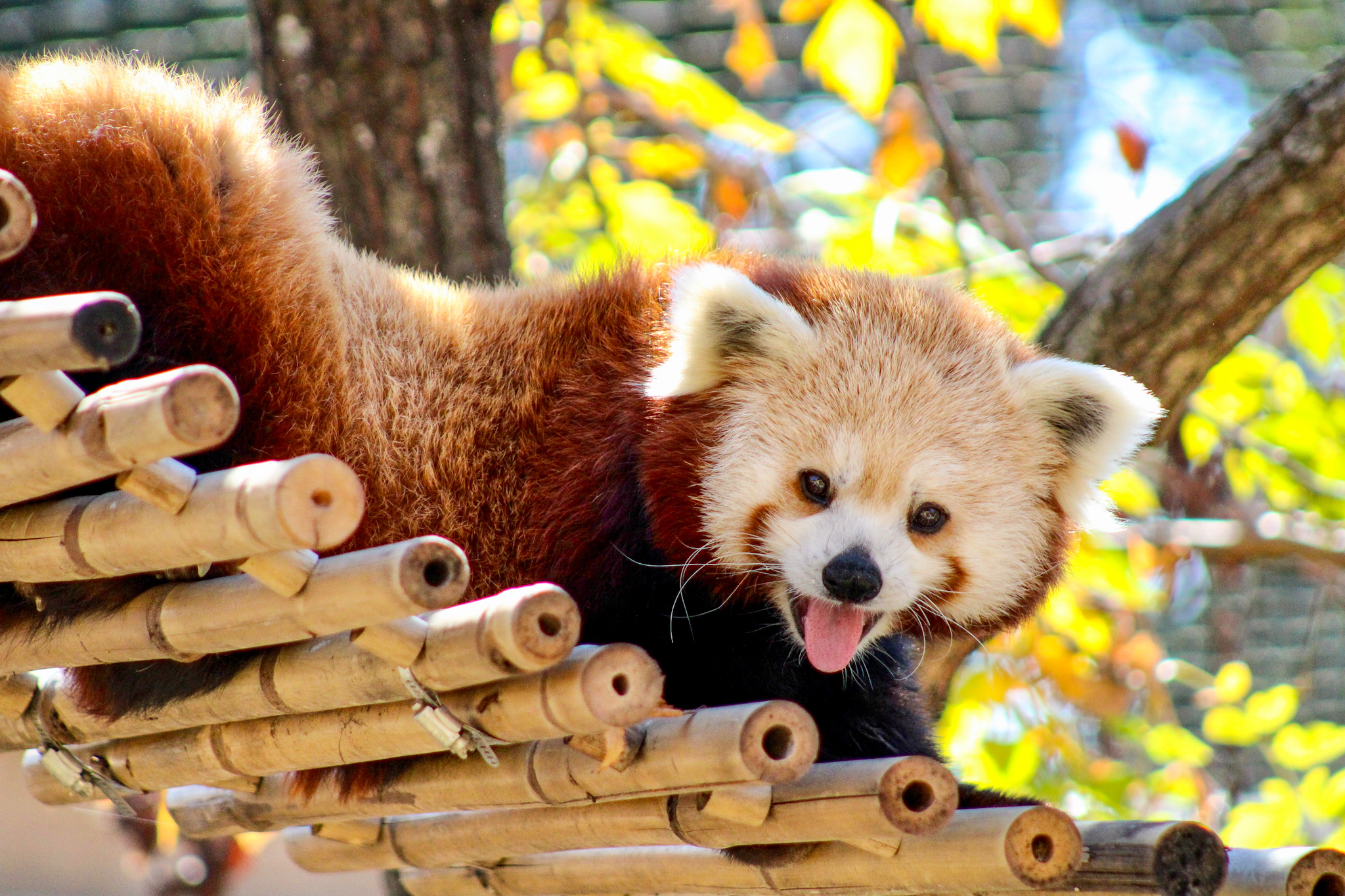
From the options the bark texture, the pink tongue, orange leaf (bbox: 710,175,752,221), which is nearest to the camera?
the pink tongue

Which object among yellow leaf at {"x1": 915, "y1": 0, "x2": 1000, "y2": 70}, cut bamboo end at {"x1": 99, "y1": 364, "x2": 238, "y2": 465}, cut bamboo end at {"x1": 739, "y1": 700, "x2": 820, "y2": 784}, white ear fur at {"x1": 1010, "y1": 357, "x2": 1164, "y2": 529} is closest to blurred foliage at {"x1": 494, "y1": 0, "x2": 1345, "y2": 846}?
yellow leaf at {"x1": 915, "y1": 0, "x2": 1000, "y2": 70}

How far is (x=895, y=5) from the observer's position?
9.61 ft

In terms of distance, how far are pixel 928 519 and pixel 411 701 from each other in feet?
2.75

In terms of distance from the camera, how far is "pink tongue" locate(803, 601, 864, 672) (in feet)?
6.06

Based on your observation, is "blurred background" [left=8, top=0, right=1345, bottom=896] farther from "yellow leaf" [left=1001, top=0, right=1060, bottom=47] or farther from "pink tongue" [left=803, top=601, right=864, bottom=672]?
"pink tongue" [left=803, top=601, right=864, bottom=672]

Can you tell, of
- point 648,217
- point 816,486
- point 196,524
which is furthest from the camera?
point 648,217

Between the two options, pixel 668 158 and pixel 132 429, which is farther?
pixel 668 158

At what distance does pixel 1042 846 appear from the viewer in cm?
138

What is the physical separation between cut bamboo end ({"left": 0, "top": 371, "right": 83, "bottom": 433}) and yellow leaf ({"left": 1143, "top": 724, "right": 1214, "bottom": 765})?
8.82ft

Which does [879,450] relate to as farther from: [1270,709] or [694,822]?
[1270,709]

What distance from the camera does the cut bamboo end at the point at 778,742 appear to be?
1271 millimetres

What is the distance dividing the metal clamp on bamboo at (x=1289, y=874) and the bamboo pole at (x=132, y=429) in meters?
1.16

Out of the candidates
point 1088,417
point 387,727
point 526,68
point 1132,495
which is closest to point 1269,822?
point 1132,495

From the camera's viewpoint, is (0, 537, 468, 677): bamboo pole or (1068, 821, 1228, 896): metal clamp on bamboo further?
(1068, 821, 1228, 896): metal clamp on bamboo
